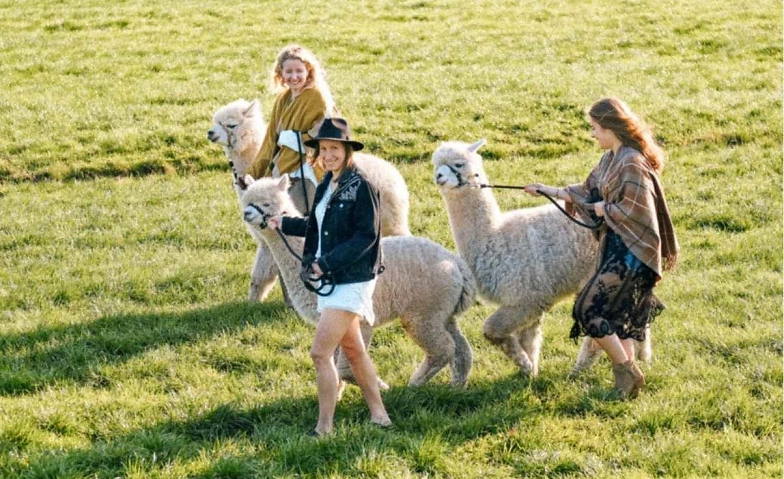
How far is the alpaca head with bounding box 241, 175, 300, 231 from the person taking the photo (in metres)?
6.56

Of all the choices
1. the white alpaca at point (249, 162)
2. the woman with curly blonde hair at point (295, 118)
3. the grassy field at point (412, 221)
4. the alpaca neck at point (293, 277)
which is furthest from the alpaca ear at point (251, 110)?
the alpaca neck at point (293, 277)

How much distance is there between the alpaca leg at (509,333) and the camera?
7.18 m

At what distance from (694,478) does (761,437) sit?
86 cm

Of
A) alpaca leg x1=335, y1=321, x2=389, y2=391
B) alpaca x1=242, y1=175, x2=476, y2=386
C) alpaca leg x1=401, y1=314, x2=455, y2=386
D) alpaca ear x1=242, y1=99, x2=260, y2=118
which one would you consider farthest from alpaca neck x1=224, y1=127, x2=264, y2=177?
alpaca leg x1=401, y1=314, x2=455, y2=386

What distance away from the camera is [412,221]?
10.9 metres

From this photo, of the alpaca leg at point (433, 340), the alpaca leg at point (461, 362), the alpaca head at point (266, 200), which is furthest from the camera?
the alpaca leg at point (461, 362)

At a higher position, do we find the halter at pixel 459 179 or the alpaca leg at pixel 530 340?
the halter at pixel 459 179

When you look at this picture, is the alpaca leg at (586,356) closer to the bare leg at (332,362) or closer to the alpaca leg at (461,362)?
the alpaca leg at (461,362)

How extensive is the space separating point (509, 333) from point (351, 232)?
1.78 metres

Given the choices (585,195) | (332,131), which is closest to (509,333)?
(585,195)

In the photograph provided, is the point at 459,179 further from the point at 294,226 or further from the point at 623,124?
the point at 294,226

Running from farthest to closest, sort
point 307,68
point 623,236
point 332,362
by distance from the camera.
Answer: point 307,68 < point 623,236 < point 332,362

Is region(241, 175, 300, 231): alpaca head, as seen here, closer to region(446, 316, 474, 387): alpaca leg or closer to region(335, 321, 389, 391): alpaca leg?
region(335, 321, 389, 391): alpaca leg

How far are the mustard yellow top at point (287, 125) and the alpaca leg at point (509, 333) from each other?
1.76 m
